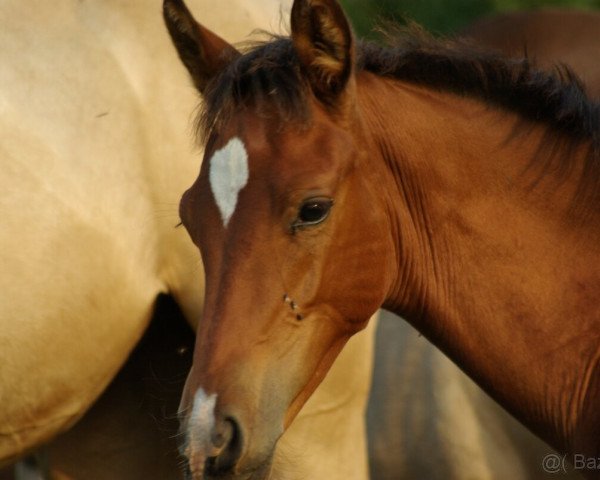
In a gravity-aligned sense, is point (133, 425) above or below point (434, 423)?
above

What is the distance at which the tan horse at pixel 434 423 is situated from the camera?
11.6 feet

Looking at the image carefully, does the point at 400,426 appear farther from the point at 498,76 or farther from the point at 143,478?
the point at 498,76

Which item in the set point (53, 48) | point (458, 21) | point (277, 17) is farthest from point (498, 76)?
point (458, 21)

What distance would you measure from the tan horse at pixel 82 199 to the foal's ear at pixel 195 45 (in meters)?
0.37

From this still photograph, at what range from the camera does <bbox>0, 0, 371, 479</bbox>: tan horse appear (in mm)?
2777

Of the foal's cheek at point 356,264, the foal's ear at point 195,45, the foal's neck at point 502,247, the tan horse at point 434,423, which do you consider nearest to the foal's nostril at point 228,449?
the foal's cheek at point 356,264

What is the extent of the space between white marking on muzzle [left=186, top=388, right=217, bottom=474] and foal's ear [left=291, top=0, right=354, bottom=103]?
0.72 m

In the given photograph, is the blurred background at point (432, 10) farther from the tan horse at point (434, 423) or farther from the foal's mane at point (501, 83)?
the foal's mane at point (501, 83)

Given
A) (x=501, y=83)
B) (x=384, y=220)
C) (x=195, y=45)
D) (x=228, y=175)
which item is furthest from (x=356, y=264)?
(x=195, y=45)

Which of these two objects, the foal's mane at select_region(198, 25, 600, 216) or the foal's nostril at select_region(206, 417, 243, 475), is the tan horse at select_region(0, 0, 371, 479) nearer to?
the foal's mane at select_region(198, 25, 600, 216)

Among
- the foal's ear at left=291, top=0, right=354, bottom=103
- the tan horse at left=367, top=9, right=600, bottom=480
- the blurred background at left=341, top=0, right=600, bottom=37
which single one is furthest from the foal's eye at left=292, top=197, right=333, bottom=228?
the blurred background at left=341, top=0, right=600, bottom=37

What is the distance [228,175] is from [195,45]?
48cm

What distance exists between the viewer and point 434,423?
3.68 metres

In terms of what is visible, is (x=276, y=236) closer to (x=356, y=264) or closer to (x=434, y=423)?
(x=356, y=264)
